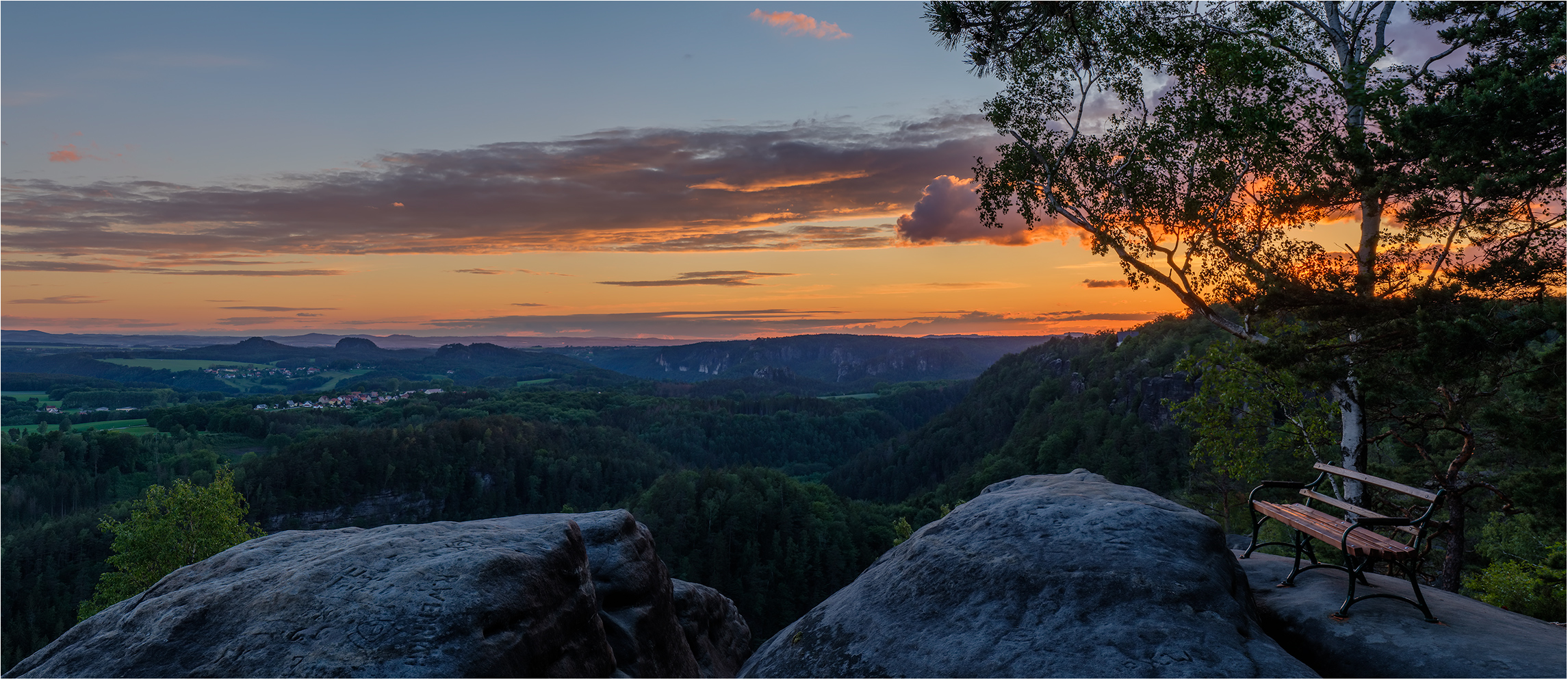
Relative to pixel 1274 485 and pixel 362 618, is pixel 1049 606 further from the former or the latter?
pixel 362 618

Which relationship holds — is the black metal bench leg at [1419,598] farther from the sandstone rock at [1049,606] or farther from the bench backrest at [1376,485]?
the sandstone rock at [1049,606]

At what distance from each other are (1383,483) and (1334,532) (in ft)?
5.98

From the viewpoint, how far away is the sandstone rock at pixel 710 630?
1396 cm

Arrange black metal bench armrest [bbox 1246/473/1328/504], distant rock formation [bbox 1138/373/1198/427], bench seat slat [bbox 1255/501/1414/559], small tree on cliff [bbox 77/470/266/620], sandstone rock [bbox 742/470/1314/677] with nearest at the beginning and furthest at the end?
sandstone rock [bbox 742/470/1314/677]
bench seat slat [bbox 1255/501/1414/559]
black metal bench armrest [bbox 1246/473/1328/504]
small tree on cliff [bbox 77/470/266/620]
distant rock formation [bbox 1138/373/1198/427]

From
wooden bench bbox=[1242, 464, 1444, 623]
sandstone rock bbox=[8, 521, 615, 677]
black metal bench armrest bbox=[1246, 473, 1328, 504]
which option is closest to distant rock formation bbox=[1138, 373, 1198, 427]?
black metal bench armrest bbox=[1246, 473, 1328, 504]

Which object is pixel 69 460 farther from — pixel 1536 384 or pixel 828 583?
pixel 1536 384

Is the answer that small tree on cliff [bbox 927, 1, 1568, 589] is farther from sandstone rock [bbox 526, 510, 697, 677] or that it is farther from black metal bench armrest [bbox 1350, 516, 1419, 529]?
sandstone rock [bbox 526, 510, 697, 677]

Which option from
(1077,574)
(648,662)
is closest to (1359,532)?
(1077,574)

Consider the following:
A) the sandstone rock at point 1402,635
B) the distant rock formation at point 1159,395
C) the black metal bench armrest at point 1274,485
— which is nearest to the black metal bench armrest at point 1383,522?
the sandstone rock at point 1402,635

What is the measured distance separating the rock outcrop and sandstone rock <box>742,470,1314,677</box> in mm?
2680

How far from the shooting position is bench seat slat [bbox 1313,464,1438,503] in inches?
340

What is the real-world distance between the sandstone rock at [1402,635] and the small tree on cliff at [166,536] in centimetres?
3900

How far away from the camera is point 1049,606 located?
8.05 meters

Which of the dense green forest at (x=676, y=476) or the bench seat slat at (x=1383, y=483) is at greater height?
the bench seat slat at (x=1383, y=483)
